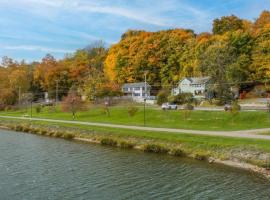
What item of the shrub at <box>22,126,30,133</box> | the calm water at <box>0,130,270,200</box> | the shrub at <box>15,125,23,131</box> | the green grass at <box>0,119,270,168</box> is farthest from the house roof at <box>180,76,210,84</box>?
the calm water at <box>0,130,270,200</box>

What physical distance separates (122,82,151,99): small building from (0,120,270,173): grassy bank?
63390 millimetres

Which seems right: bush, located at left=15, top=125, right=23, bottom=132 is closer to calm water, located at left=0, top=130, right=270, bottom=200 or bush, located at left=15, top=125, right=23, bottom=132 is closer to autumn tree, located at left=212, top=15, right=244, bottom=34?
calm water, located at left=0, top=130, right=270, bottom=200

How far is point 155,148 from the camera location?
4006cm

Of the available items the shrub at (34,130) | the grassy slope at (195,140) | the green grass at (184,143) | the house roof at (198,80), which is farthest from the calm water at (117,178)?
the house roof at (198,80)

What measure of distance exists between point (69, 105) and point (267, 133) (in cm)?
4650

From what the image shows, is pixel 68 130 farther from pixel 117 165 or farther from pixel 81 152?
pixel 117 165

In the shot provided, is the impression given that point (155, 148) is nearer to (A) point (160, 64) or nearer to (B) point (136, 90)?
(A) point (160, 64)

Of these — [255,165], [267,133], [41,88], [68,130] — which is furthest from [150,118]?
[41,88]

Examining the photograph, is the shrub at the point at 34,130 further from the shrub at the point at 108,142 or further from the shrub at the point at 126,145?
the shrub at the point at 126,145

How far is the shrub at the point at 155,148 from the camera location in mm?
39356

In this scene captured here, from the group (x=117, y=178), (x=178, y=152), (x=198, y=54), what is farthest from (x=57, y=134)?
(x=198, y=54)

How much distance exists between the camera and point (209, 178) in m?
28.4

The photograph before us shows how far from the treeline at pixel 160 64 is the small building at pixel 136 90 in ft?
9.28

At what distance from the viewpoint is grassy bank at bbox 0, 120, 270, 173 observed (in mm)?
33344
